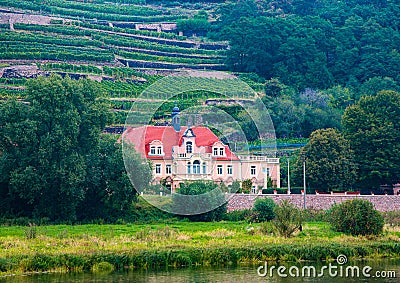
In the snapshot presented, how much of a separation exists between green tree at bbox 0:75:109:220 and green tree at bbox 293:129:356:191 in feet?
45.8

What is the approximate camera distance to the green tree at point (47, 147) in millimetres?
49500

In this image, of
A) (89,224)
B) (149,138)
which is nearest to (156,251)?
(89,224)

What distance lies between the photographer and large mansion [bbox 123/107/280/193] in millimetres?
57281

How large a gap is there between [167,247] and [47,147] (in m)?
13.4

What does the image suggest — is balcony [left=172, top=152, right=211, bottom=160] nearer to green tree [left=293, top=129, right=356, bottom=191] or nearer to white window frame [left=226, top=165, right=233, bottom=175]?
white window frame [left=226, top=165, right=233, bottom=175]

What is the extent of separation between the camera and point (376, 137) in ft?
203

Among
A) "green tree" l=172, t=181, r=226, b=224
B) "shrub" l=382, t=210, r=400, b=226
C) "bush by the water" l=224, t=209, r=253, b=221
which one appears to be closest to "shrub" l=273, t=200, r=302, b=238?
"shrub" l=382, t=210, r=400, b=226

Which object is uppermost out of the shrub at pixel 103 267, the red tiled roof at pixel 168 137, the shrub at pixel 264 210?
the red tiled roof at pixel 168 137

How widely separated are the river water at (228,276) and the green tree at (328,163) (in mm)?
23142

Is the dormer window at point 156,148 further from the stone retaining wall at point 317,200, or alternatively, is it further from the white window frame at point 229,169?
the stone retaining wall at point 317,200

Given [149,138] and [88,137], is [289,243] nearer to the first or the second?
[88,137]

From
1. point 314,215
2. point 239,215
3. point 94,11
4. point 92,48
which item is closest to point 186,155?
point 239,215

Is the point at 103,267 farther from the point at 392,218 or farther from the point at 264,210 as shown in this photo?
the point at 392,218

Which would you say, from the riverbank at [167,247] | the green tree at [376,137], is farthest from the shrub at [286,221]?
the green tree at [376,137]
